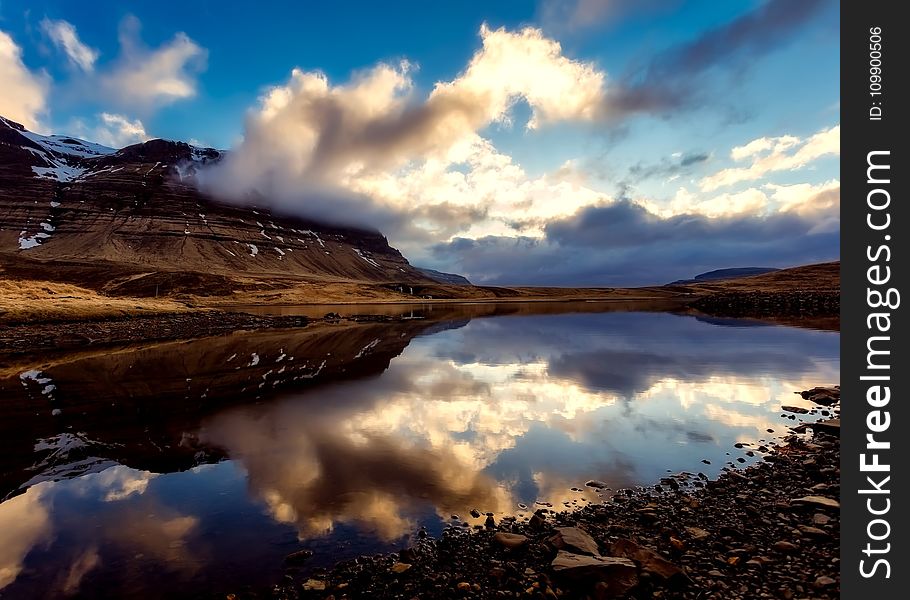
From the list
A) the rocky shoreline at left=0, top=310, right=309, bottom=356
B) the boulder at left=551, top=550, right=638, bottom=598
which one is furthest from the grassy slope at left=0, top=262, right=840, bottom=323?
the boulder at left=551, top=550, right=638, bottom=598

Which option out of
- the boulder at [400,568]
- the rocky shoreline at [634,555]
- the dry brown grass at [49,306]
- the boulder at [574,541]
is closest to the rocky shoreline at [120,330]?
the dry brown grass at [49,306]

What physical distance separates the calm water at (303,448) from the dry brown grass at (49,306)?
1040 inches

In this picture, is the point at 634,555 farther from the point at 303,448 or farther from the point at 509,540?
the point at 303,448

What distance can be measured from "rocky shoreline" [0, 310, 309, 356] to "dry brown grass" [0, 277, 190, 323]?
148 centimetres

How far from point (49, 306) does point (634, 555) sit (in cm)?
7377

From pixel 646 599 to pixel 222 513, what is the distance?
33.9 feet

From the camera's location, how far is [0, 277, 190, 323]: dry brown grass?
169 ft

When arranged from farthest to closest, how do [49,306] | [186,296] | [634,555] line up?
[186,296]
[49,306]
[634,555]

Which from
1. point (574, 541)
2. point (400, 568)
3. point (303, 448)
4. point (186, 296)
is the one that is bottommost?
point (303, 448)

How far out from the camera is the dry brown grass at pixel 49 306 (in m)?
51.6

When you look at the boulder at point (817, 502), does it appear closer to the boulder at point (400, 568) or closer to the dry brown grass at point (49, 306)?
the boulder at point (400, 568)

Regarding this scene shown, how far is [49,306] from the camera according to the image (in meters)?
56.0

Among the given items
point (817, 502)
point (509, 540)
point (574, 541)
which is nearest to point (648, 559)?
point (574, 541)

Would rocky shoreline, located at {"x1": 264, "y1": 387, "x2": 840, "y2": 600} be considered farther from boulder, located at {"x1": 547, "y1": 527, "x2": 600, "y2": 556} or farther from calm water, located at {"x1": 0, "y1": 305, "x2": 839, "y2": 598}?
calm water, located at {"x1": 0, "y1": 305, "x2": 839, "y2": 598}
